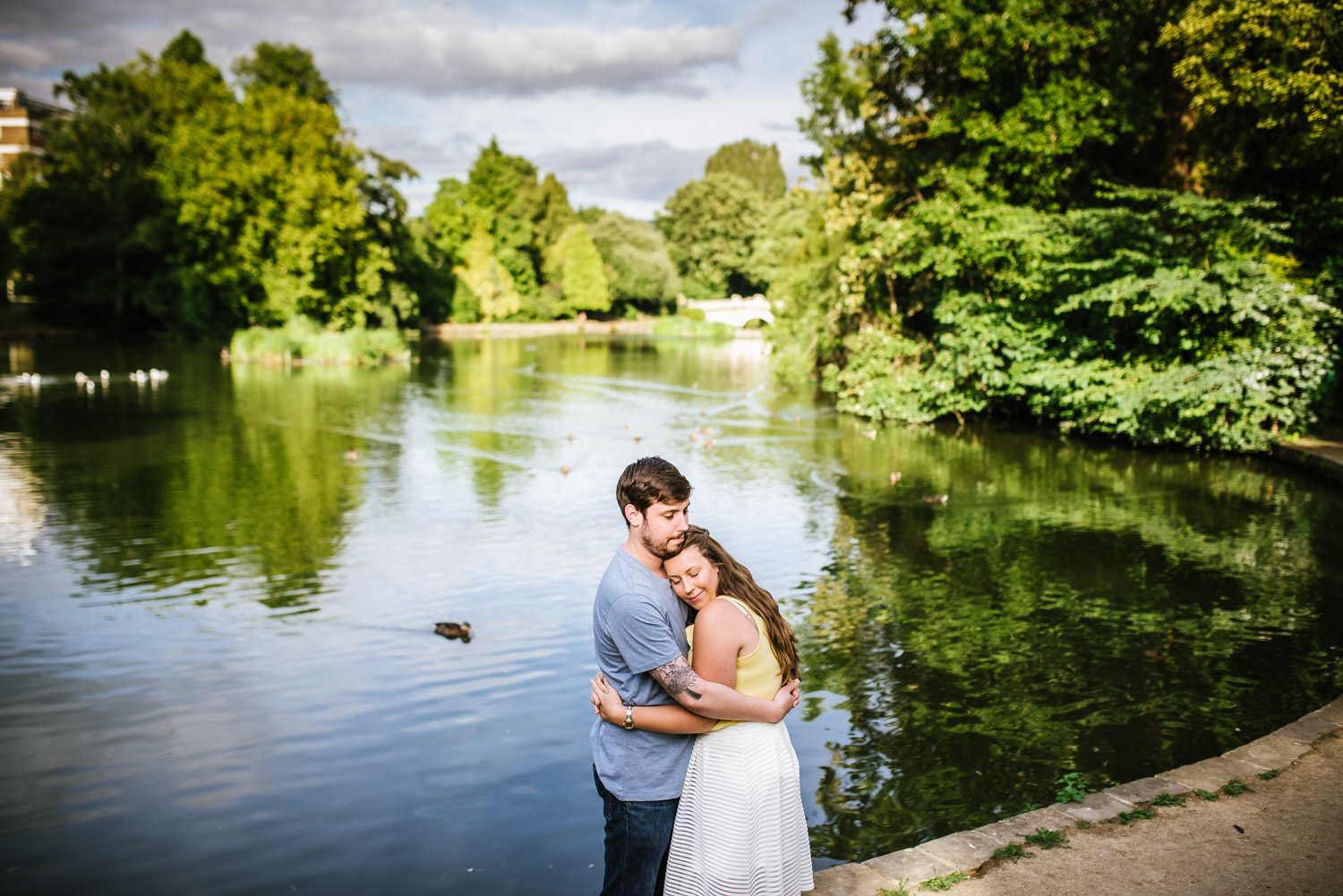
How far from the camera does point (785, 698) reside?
10.6ft

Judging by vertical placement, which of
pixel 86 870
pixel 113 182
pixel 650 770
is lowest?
pixel 86 870

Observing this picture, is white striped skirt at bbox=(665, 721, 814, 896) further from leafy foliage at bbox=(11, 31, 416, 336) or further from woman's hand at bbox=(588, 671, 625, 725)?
leafy foliage at bbox=(11, 31, 416, 336)

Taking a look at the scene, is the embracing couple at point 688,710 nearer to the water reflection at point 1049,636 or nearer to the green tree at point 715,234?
the water reflection at point 1049,636

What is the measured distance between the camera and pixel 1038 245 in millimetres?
20203

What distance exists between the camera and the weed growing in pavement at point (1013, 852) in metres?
4.36

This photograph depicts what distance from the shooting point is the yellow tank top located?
3.16m

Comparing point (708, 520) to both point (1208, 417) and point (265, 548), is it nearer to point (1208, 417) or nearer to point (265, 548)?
point (265, 548)

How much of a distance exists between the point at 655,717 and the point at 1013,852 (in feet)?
7.56

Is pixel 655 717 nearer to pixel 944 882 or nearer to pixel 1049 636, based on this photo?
pixel 944 882

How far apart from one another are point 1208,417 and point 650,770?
62.4 ft

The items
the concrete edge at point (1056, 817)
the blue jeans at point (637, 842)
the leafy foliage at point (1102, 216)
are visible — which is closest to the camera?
the blue jeans at point (637, 842)

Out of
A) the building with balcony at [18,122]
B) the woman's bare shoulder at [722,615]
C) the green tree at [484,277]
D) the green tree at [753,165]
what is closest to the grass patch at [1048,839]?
the woman's bare shoulder at [722,615]

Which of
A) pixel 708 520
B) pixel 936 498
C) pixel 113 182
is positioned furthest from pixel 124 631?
pixel 113 182

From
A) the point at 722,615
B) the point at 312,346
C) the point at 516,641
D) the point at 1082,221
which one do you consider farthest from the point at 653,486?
the point at 312,346
